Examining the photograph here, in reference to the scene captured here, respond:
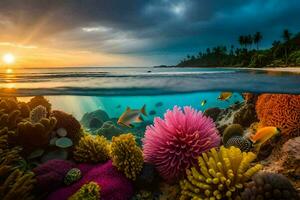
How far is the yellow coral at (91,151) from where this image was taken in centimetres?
598

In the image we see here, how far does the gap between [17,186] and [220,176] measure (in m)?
3.07

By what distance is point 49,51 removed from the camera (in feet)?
39.8

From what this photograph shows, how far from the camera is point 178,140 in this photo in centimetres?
485

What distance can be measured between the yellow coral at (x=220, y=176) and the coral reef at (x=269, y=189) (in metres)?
0.23

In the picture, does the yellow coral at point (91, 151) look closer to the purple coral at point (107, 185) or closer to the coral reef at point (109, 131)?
the purple coral at point (107, 185)

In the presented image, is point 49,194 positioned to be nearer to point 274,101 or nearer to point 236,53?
point 274,101

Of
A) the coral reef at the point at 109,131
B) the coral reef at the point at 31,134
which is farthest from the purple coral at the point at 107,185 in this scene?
the coral reef at the point at 109,131

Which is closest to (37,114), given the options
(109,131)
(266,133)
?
(266,133)

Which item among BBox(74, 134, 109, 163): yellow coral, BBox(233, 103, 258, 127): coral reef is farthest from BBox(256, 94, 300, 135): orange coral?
BBox(74, 134, 109, 163): yellow coral

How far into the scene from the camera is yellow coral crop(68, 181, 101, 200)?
4.61 metres

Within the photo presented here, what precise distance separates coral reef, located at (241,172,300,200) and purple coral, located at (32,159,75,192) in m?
3.11

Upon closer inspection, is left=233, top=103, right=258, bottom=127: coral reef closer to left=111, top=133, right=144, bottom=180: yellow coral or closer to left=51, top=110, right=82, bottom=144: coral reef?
left=111, top=133, right=144, bottom=180: yellow coral

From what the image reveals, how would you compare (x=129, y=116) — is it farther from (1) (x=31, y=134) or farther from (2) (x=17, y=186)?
(2) (x=17, y=186)

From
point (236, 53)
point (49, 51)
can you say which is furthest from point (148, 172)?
point (236, 53)
